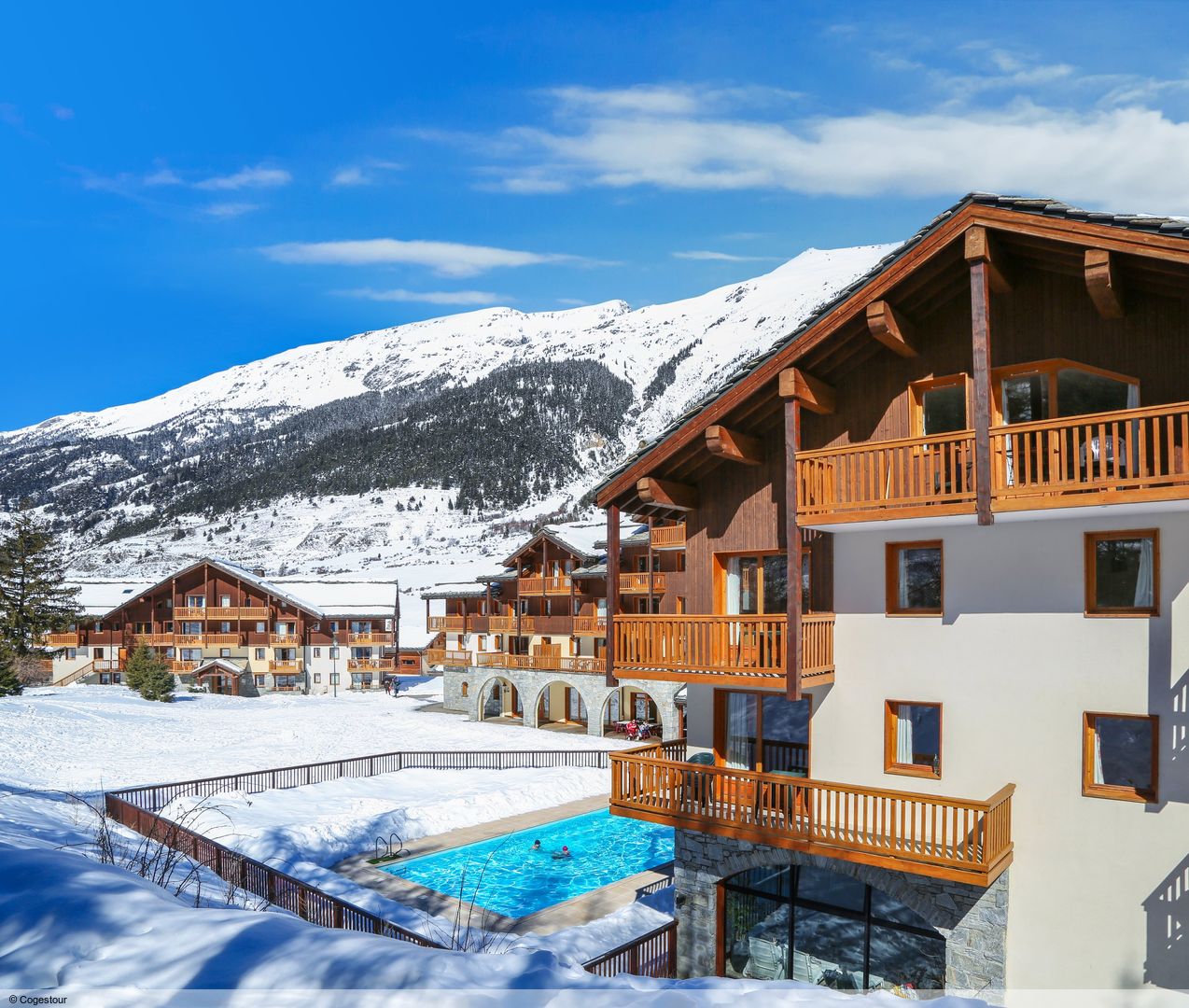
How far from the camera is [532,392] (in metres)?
200

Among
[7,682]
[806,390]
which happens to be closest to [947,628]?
[806,390]

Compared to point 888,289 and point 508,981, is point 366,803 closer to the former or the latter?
point 888,289

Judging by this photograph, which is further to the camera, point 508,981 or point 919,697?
point 919,697

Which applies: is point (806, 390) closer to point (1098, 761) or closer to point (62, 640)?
point (1098, 761)

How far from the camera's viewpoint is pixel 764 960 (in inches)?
573

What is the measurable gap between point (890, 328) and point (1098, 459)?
324 centimetres

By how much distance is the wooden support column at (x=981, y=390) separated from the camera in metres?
11.4

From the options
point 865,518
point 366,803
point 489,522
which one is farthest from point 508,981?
point 489,522

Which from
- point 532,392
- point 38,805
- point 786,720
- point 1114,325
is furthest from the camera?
point 532,392

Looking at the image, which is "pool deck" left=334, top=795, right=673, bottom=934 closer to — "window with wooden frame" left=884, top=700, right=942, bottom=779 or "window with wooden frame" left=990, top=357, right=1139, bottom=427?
"window with wooden frame" left=884, top=700, right=942, bottom=779

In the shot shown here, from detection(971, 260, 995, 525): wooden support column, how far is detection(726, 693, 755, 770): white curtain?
17.3ft

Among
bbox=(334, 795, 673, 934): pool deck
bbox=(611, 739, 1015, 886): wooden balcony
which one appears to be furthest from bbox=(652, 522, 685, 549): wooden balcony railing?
bbox=(611, 739, 1015, 886): wooden balcony

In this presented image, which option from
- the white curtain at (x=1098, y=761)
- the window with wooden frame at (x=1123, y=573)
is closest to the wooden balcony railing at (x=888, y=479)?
the window with wooden frame at (x=1123, y=573)

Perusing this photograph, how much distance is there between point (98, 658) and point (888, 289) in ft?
210
